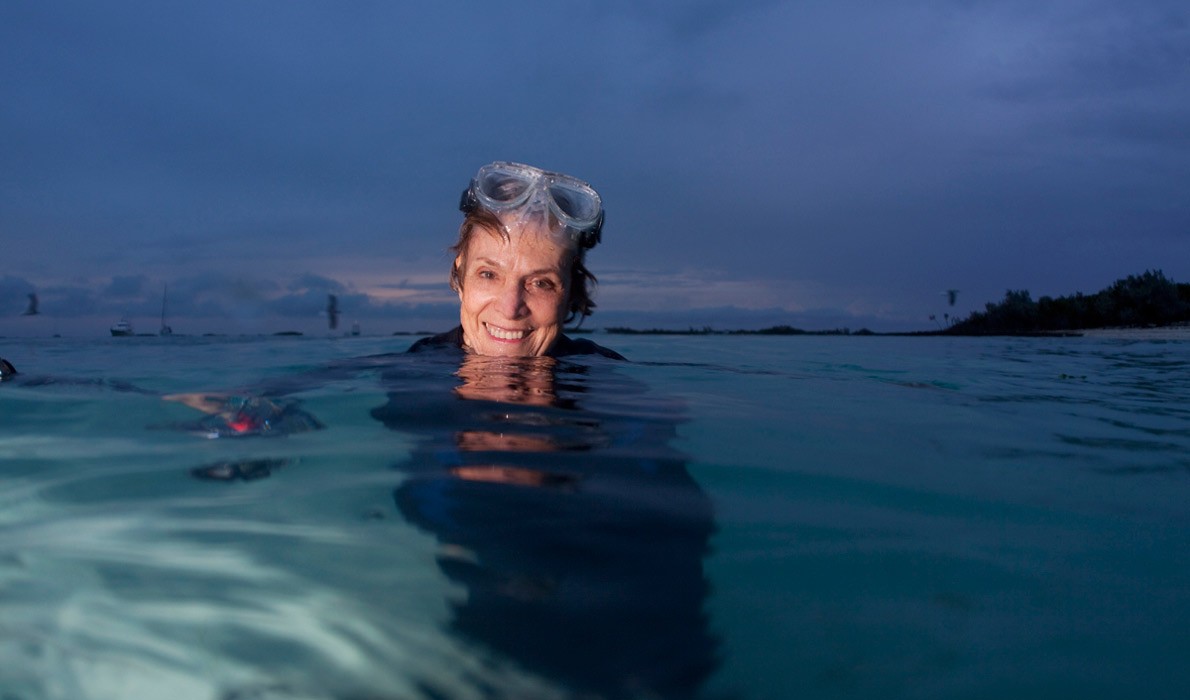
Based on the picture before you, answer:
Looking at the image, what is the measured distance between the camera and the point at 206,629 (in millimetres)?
1245

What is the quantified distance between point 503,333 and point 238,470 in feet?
7.11

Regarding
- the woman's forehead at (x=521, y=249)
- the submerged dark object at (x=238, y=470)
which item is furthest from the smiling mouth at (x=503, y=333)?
the submerged dark object at (x=238, y=470)

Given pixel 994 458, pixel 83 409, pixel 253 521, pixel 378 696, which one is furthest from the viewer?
pixel 83 409

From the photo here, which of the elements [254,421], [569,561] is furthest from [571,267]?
[569,561]

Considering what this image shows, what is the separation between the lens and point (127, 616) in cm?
127

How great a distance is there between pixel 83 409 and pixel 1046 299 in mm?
30263

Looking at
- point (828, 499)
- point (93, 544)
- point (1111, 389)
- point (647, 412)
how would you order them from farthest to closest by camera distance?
point (1111, 389)
point (647, 412)
point (828, 499)
point (93, 544)

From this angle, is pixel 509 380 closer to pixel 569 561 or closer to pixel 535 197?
pixel 535 197

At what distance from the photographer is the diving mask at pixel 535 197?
4.09m

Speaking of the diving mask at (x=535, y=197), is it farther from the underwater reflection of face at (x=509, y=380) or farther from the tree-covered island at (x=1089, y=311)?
the tree-covered island at (x=1089, y=311)

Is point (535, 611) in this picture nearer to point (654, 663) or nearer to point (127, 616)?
point (654, 663)

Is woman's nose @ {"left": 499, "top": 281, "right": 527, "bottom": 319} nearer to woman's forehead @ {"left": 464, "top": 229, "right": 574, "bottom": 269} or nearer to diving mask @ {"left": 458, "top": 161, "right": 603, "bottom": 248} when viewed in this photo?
woman's forehead @ {"left": 464, "top": 229, "right": 574, "bottom": 269}

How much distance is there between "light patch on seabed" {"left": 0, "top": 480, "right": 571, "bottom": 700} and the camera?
114cm

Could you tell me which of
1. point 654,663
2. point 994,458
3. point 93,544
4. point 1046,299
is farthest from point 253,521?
point 1046,299
